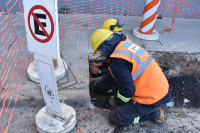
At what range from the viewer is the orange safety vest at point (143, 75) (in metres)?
1.98

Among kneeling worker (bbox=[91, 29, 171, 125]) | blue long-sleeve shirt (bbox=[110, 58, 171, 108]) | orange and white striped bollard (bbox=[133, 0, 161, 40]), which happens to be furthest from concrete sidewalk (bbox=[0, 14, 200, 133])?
blue long-sleeve shirt (bbox=[110, 58, 171, 108])

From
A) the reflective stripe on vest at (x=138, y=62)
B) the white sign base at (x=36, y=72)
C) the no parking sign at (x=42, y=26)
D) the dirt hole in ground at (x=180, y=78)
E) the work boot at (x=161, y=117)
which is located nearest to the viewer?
the no parking sign at (x=42, y=26)

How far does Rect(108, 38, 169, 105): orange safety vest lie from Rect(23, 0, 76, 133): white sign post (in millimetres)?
831

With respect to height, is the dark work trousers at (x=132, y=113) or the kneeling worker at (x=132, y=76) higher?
the kneeling worker at (x=132, y=76)

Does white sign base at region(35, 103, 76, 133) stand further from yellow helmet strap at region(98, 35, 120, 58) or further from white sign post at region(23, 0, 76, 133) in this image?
yellow helmet strap at region(98, 35, 120, 58)

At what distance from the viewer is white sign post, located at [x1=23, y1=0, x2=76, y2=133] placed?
4.46 feet

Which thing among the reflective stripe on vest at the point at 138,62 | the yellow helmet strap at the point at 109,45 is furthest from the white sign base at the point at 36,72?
the reflective stripe on vest at the point at 138,62

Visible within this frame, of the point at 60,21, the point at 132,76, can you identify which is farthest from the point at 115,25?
the point at 60,21

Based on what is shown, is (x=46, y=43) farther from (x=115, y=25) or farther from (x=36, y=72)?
(x=115, y=25)

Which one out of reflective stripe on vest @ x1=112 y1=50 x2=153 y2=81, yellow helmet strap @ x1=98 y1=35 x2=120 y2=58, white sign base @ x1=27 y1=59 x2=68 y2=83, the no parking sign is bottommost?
white sign base @ x1=27 y1=59 x2=68 y2=83

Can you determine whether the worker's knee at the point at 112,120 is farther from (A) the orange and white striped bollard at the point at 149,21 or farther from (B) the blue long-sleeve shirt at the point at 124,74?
(A) the orange and white striped bollard at the point at 149,21

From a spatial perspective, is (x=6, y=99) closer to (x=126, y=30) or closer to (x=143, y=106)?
(x=143, y=106)

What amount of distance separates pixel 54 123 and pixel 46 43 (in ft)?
4.04

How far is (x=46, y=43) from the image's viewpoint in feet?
4.90
